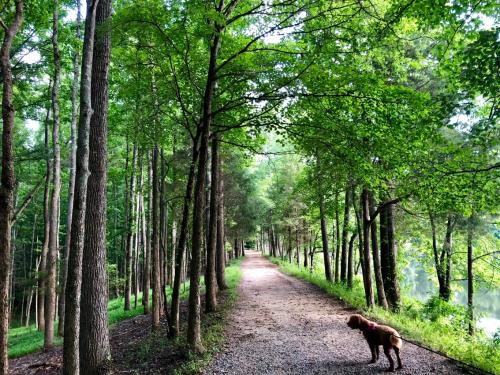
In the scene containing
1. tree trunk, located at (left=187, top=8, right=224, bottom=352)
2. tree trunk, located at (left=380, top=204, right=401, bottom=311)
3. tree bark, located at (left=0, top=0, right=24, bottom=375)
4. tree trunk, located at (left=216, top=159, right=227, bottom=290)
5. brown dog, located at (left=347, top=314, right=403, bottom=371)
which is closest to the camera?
tree bark, located at (left=0, top=0, right=24, bottom=375)

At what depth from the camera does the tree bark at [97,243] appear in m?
5.39

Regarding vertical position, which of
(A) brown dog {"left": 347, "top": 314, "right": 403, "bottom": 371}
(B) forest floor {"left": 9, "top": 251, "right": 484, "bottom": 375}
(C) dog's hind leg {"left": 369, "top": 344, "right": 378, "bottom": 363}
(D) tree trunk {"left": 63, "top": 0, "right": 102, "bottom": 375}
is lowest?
(B) forest floor {"left": 9, "top": 251, "right": 484, "bottom": 375}

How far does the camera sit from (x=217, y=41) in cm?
627

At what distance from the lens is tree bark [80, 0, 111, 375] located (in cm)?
539

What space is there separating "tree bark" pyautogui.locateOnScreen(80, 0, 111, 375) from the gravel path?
189 cm

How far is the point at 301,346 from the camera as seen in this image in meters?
7.11

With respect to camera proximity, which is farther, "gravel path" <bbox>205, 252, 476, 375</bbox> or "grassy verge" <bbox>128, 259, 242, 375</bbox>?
"grassy verge" <bbox>128, 259, 242, 375</bbox>

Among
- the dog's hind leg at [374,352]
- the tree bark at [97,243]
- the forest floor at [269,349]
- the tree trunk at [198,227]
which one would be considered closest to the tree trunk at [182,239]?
the tree trunk at [198,227]

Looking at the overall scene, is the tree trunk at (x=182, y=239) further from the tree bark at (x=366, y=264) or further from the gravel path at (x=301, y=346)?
the tree bark at (x=366, y=264)

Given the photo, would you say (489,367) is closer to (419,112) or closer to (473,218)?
(419,112)


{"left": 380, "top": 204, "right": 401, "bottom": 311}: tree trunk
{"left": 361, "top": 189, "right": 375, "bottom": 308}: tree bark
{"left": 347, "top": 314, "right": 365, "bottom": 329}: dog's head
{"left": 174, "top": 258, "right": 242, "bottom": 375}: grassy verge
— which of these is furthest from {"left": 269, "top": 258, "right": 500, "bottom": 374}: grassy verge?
{"left": 174, "top": 258, "right": 242, "bottom": 375}: grassy verge

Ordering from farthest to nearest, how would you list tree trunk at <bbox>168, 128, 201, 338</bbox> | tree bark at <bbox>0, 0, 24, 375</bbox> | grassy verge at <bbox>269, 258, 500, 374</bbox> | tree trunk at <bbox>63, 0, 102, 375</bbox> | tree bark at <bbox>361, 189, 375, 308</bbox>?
tree bark at <bbox>361, 189, 375, 308</bbox> → tree trunk at <bbox>168, 128, 201, 338</bbox> → grassy verge at <bbox>269, 258, 500, 374</bbox> → tree bark at <bbox>0, 0, 24, 375</bbox> → tree trunk at <bbox>63, 0, 102, 375</bbox>

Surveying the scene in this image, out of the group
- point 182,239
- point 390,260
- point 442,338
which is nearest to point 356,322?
point 442,338

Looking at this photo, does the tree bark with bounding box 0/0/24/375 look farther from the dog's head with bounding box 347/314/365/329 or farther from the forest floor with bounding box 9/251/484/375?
the dog's head with bounding box 347/314/365/329
